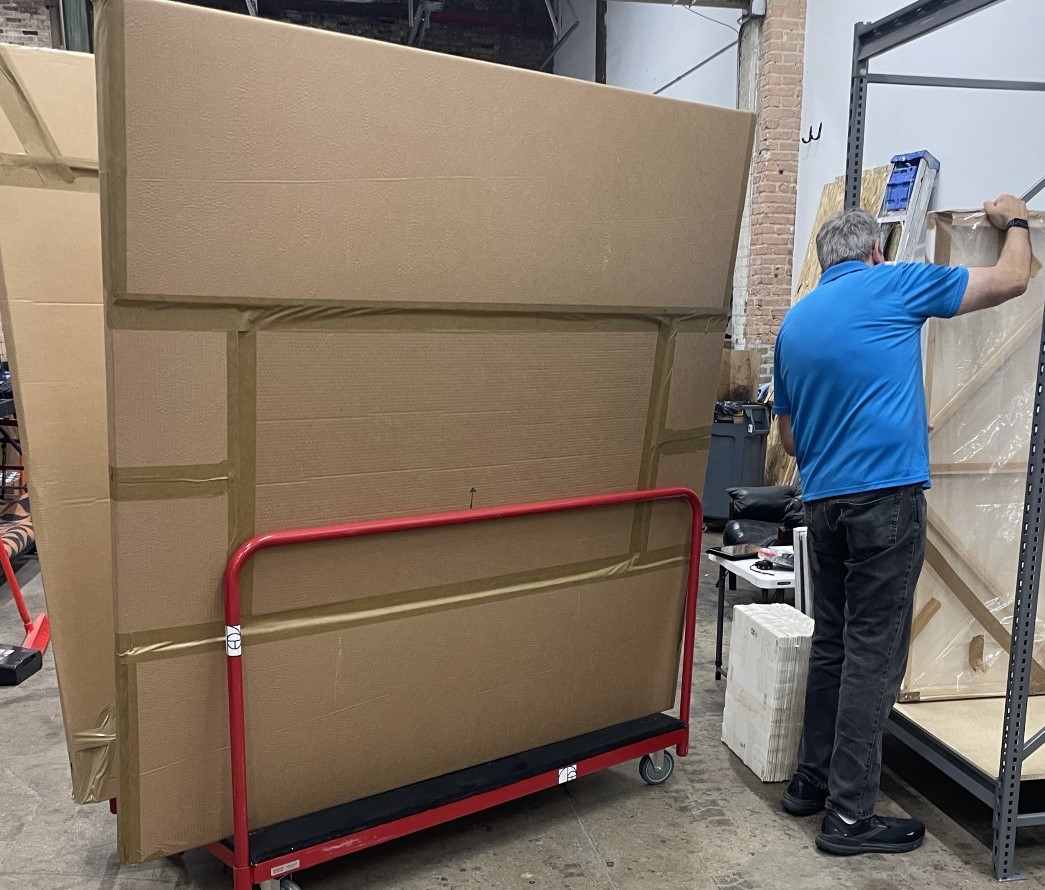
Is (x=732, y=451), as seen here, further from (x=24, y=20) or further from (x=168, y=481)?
(x=24, y=20)

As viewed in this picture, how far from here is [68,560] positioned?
2174 millimetres

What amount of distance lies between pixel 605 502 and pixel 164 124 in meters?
1.42

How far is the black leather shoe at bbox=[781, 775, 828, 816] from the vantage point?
2.73 metres

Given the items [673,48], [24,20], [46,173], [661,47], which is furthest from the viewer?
[24,20]

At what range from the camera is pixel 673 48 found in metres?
7.92

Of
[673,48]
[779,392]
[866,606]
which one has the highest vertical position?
[673,48]

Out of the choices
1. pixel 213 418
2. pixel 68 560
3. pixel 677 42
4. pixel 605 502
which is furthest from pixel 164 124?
pixel 677 42

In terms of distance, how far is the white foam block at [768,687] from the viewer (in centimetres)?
A: 285

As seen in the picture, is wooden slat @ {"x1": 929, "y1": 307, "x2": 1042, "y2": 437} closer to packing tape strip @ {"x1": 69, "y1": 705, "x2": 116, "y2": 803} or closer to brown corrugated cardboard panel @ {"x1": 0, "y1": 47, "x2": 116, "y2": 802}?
brown corrugated cardboard panel @ {"x1": 0, "y1": 47, "x2": 116, "y2": 802}

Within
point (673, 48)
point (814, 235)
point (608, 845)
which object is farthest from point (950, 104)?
point (608, 845)

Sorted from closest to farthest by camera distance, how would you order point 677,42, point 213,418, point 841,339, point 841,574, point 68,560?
1. point 213,418
2. point 68,560
3. point 841,339
4. point 841,574
5. point 677,42

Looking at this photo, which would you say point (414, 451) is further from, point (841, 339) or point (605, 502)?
point (841, 339)

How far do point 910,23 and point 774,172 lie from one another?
3.75m

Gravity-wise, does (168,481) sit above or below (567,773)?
above
